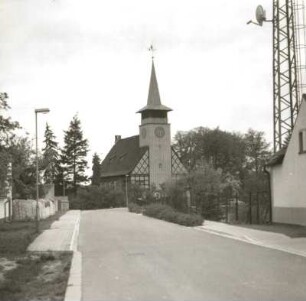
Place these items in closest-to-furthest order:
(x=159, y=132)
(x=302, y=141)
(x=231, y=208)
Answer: (x=302, y=141) → (x=231, y=208) → (x=159, y=132)

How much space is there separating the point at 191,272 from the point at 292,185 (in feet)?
61.4

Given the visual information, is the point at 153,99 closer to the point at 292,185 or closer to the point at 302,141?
the point at 292,185

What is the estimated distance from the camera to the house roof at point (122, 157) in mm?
95438

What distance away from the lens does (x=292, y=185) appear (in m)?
30.5

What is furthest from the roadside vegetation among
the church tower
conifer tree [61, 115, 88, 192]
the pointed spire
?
conifer tree [61, 115, 88, 192]

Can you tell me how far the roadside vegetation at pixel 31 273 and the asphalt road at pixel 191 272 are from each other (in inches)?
20.0

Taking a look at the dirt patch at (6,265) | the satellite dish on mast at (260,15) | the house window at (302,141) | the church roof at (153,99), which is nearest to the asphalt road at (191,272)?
the dirt patch at (6,265)

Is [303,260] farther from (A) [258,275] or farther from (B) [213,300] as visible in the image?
(B) [213,300]

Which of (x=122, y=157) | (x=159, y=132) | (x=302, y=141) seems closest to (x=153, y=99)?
(x=159, y=132)

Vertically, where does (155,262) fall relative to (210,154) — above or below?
below

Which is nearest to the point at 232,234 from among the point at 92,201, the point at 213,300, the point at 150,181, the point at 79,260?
the point at 79,260

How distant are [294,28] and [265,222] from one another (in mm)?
15335

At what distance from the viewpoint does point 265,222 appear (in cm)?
3319

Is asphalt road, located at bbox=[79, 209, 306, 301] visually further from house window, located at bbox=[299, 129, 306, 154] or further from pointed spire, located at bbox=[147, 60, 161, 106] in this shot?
pointed spire, located at bbox=[147, 60, 161, 106]
